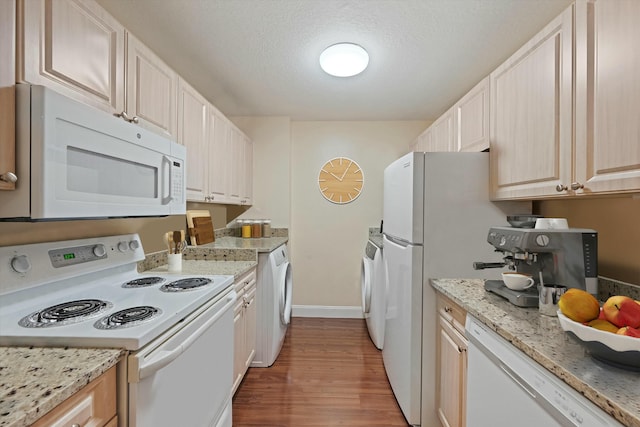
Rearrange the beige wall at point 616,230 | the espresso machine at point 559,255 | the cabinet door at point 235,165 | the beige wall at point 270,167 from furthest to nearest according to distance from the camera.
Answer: the beige wall at point 270,167, the cabinet door at point 235,165, the beige wall at point 616,230, the espresso machine at point 559,255

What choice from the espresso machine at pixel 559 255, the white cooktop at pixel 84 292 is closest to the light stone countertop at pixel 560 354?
the espresso machine at pixel 559 255

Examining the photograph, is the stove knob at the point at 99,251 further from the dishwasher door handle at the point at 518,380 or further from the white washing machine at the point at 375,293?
the white washing machine at the point at 375,293

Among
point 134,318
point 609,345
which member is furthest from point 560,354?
point 134,318

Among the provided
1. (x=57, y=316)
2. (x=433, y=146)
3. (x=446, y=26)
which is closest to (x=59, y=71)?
(x=57, y=316)

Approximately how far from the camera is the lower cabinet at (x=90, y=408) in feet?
2.31

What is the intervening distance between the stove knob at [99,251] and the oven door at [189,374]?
2.00 feet

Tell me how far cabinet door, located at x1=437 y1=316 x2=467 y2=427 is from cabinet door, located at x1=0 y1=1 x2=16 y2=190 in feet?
6.02

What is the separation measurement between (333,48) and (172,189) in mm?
1376

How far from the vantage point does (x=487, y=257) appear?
6.20 ft

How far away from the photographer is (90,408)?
809mm

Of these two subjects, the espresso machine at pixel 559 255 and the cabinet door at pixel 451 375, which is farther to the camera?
the cabinet door at pixel 451 375

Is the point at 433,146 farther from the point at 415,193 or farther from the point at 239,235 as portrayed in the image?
the point at 239,235

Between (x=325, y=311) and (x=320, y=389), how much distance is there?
62.0 inches

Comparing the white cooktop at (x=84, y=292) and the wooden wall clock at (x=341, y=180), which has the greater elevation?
the wooden wall clock at (x=341, y=180)
